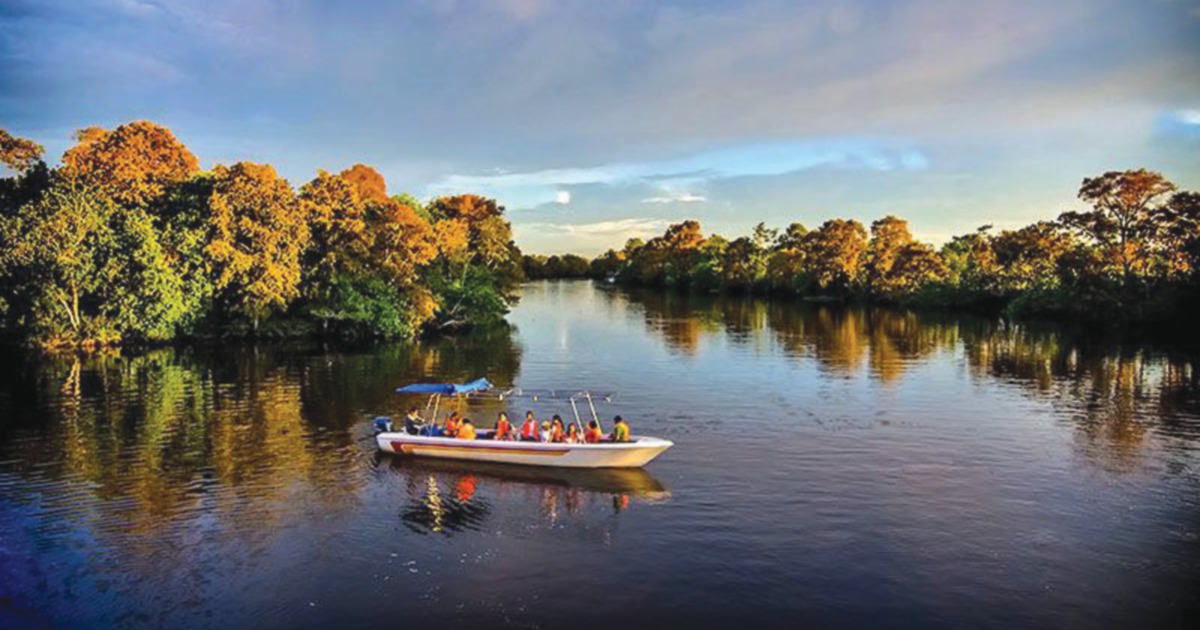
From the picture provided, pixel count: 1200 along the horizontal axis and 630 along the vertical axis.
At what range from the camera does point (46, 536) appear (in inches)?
760

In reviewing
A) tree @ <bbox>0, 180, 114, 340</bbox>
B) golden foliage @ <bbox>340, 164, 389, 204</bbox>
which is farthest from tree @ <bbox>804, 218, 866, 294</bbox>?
tree @ <bbox>0, 180, 114, 340</bbox>

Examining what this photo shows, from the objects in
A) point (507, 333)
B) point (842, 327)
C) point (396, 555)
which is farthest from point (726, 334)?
point (396, 555)

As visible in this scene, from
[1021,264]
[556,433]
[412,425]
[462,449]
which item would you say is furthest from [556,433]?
[1021,264]

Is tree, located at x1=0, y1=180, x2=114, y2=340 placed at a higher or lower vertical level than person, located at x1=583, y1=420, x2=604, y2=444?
higher

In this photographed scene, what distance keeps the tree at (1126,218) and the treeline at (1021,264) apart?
0.09 m

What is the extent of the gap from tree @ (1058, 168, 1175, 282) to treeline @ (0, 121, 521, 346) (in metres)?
56.6

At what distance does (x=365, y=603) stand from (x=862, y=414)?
24.3m

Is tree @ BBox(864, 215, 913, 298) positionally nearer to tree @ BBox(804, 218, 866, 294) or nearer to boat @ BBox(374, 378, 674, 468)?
tree @ BBox(804, 218, 866, 294)

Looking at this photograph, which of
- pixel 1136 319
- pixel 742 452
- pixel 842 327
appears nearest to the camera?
pixel 742 452

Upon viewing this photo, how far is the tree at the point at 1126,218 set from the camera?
66.7m

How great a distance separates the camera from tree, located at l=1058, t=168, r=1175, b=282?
66688 mm

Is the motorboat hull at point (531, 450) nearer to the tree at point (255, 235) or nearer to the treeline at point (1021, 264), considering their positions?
the tree at point (255, 235)

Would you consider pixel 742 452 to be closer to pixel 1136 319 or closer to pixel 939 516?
pixel 939 516

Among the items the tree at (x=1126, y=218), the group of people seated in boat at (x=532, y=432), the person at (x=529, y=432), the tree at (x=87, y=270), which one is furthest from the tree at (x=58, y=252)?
the tree at (x=1126, y=218)
